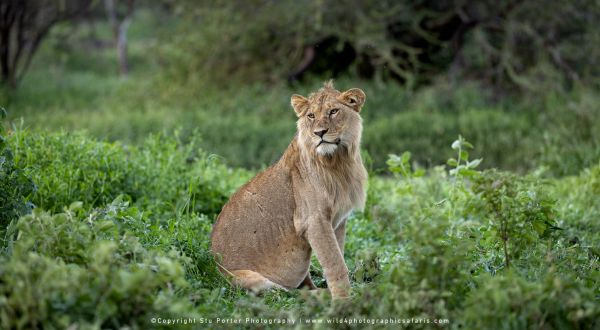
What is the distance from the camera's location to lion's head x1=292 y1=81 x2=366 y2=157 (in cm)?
457

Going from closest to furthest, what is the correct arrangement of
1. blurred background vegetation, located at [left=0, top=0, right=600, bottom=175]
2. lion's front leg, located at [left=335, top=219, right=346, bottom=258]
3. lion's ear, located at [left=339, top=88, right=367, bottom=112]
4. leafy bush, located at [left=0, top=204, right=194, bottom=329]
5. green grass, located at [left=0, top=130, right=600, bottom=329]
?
leafy bush, located at [left=0, top=204, right=194, bottom=329] → green grass, located at [left=0, top=130, right=600, bottom=329] → lion's ear, located at [left=339, top=88, right=367, bottom=112] → lion's front leg, located at [left=335, top=219, right=346, bottom=258] → blurred background vegetation, located at [left=0, top=0, right=600, bottom=175]

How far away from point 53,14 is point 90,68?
7.00m

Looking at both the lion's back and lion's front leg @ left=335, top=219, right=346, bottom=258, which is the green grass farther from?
lion's front leg @ left=335, top=219, right=346, bottom=258

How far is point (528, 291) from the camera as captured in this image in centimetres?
341

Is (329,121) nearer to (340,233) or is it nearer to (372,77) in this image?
(340,233)

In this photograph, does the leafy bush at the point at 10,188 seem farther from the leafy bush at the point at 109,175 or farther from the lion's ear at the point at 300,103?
the lion's ear at the point at 300,103

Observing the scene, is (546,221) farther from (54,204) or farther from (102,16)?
(102,16)

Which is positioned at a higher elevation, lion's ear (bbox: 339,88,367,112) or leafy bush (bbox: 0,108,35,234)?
lion's ear (bbox: 339,88,367,112)

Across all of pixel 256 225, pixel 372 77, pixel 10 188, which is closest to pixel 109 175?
pixel 10 188

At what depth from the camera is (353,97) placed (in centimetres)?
471

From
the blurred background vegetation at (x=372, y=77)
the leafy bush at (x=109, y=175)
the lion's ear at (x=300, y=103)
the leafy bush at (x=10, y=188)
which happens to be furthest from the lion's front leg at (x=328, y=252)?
the blurred background vegetation at (x=372, y=77)

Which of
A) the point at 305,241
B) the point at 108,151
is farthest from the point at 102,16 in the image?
the point at 305,241

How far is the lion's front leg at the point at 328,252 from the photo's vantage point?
4465 millimetres

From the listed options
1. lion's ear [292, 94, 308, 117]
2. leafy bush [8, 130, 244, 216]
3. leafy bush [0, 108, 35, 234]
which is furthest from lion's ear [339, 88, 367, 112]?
leafy bush [0, 108, 35, 234]
